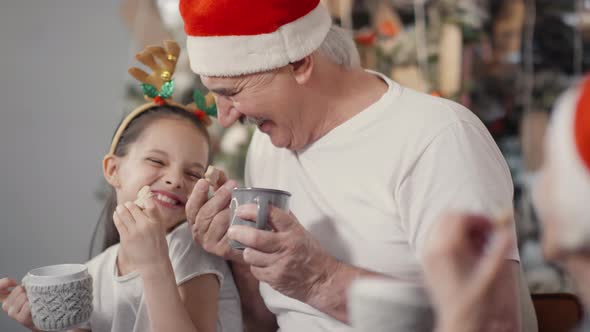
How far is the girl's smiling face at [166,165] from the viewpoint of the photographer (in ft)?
4.68

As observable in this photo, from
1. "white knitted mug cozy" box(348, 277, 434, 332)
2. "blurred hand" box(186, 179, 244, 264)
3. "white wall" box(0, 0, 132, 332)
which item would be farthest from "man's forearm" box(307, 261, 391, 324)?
"white wall" box(0, 0, 132, 332)

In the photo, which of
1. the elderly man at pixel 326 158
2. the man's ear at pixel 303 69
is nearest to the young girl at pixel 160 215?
the elderly man at pixel 326 158

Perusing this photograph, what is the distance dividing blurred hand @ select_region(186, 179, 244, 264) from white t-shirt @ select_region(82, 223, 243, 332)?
83 mm

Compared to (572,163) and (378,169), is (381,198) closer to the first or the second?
(378,169)

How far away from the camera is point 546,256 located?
1.99 feet

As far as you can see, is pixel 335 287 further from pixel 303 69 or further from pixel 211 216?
pixel 303 69

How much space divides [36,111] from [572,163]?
2722mm

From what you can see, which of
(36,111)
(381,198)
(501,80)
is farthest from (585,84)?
(501,80)

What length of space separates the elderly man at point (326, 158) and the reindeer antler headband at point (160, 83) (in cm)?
16

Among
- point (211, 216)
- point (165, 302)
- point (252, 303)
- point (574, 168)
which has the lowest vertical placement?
point (252, 303)

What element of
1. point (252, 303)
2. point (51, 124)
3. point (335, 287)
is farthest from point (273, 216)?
point (51, 124)

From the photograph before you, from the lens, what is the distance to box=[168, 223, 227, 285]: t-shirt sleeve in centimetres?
142

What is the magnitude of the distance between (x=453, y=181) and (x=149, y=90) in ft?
2.65

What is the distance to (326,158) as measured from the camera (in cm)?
139
